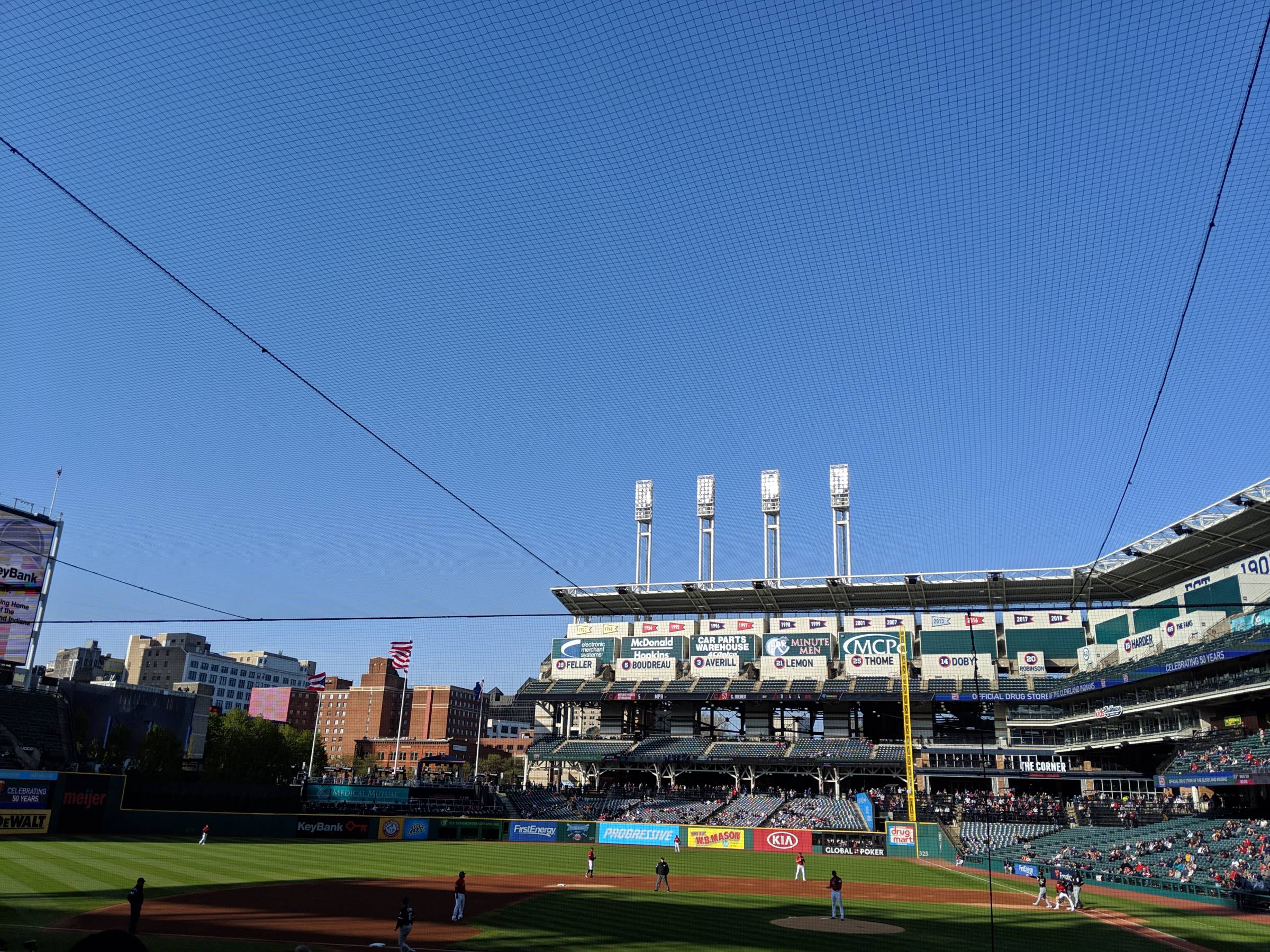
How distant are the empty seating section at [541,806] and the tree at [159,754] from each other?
2441cm

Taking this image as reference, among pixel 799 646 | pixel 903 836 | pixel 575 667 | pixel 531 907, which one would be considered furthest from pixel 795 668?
pixel 531 907

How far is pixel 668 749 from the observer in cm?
7062

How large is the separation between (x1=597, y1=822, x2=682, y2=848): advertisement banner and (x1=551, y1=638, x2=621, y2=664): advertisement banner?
2496 cm

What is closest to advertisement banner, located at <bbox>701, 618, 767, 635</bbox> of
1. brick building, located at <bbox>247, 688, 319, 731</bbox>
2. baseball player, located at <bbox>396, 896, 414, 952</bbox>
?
baseball player, located at <bbox>396, 896, 414, 952</bbox>

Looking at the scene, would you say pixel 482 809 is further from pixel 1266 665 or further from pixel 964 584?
pixel 1266 665

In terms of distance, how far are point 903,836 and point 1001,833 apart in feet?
19.4

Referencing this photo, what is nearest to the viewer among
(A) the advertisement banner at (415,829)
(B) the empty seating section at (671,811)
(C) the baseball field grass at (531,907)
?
(C) the baseball field grass at (531,907)

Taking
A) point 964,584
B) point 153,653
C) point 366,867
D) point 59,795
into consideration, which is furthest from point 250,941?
point 153,653

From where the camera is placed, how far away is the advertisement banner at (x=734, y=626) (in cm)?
7512

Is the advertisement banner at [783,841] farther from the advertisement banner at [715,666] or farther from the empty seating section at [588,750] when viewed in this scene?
the advertisement banner at [715,666]

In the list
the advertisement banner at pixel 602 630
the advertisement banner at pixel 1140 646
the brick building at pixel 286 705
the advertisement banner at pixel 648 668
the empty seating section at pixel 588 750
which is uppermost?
the advertisement banner at pixel 602 630

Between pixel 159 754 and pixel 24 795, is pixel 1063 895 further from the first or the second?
pixel 159 754

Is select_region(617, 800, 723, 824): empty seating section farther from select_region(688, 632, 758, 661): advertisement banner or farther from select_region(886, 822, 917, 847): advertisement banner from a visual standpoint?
select_region(688, 632, 758, 661): advertisement banner

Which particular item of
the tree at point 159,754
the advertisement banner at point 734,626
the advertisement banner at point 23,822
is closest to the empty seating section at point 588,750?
the advertisement banner at point 734,626
